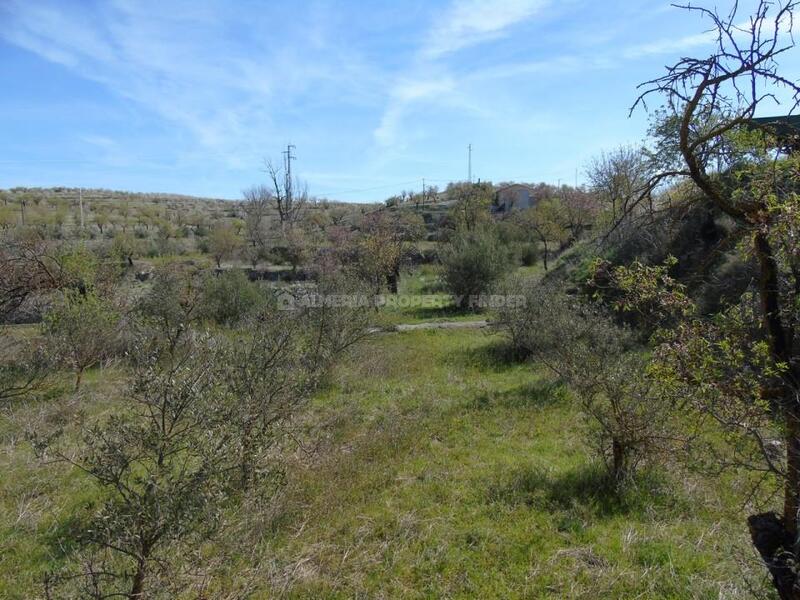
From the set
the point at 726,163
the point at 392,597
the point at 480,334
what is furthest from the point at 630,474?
the point at 480,334

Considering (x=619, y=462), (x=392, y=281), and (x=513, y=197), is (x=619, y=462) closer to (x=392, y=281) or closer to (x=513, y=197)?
(x=392, y=281)

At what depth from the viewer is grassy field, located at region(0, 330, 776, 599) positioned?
3.09 meters

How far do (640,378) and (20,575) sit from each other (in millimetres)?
5162

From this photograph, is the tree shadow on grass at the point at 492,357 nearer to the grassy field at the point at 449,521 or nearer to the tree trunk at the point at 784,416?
the grassy field at the point at 449,521

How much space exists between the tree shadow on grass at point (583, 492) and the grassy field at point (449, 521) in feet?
0.05

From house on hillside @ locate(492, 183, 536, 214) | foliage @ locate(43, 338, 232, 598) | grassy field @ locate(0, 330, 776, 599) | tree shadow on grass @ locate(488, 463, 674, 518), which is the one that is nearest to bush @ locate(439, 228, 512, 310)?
grassy field @ locate(0, 330, 776, 599)

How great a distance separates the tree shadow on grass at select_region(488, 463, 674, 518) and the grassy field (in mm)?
16

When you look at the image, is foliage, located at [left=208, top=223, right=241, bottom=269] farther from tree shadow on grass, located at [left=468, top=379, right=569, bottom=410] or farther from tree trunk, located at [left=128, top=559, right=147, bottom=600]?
tree trunk, located at [left=128, top=559, right=147, bottom=600]

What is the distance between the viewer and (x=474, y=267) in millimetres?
14797

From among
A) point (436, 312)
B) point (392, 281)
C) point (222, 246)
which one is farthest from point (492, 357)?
point (222, 246)

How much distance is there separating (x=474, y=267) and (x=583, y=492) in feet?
36.0

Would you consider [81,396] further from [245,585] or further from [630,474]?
[630,474]

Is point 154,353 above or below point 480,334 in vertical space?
above

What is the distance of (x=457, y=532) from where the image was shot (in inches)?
144
